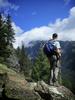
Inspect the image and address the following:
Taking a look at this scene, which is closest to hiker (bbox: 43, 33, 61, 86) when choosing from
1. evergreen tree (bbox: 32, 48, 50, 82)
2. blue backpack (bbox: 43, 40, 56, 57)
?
blue backpack (bbox: 43, 40, 56, 57)

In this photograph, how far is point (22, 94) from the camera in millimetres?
15211

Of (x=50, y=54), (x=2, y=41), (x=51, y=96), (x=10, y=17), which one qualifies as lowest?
(x=51, y=96)

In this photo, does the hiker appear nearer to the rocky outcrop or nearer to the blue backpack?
the blue backpack

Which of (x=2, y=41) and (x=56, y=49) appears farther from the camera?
(x=2, y=41)

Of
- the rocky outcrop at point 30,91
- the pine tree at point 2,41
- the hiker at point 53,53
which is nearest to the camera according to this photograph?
the rocky outcrop at point 30,91

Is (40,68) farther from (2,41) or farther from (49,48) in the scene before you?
(49,48)

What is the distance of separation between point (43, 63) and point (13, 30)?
94.4 feet

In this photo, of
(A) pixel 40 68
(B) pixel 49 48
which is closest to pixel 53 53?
(B) pixel 49 48

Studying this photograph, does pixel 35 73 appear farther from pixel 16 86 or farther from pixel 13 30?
pixel 16 86

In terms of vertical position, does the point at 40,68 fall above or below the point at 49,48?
below

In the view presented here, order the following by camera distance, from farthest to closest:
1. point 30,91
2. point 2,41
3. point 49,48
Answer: point 2,41 → point 49,48 → point 30,91

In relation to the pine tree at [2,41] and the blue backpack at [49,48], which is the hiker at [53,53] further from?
the pine tree at [2,41]

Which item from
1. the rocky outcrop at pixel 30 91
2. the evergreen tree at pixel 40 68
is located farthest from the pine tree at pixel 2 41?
the rocky outcrop at pixel 30 91

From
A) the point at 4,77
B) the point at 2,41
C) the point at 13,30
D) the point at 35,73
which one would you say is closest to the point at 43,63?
the point at 35,73
